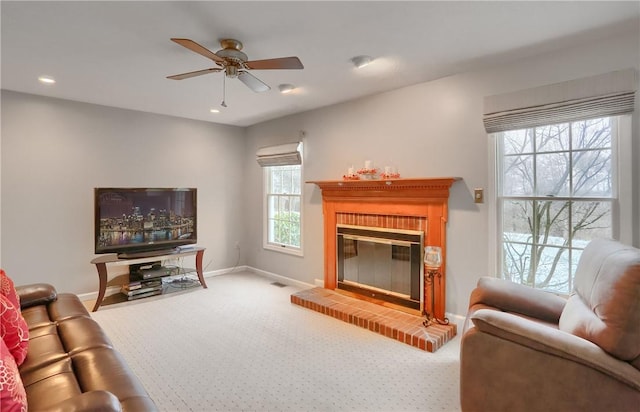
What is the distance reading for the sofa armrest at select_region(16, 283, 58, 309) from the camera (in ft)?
7.43

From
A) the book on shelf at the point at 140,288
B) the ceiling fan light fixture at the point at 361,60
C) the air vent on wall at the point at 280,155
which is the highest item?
the ceiling fan light fixture at the point at 361,60

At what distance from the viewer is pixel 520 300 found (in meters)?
2.25

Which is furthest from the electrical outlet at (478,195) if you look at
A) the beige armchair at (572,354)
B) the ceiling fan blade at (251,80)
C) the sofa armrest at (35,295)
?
the sofa armrest at (35,295)

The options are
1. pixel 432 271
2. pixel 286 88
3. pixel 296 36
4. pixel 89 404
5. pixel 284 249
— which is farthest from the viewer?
pixel 284 249

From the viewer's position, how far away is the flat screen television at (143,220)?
13.1 ft

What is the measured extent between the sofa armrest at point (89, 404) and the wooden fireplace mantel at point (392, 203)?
2.83m

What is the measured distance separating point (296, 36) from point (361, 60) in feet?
2.12

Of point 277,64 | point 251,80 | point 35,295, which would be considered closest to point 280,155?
point 251,80

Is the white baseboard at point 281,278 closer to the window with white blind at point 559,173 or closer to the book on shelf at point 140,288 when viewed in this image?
the book on shelf at point 140,288

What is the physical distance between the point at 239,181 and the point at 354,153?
8.06 ft

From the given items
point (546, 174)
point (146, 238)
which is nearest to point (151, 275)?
point (146, 238)

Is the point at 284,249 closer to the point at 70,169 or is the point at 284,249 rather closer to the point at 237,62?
the point at 70,169

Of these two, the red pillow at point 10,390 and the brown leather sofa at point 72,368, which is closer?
the red pillow at point 10,390

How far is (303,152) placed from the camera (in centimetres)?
455
